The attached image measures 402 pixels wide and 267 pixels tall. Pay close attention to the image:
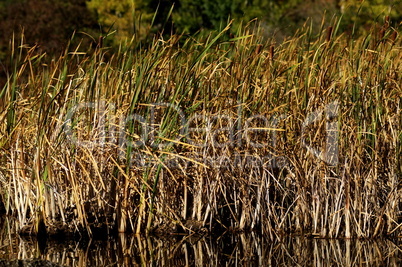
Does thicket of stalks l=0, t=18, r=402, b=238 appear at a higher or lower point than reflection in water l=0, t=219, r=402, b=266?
higher

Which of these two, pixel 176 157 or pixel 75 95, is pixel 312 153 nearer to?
pixel 176 157

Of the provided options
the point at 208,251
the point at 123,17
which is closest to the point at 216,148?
the point at 208,251

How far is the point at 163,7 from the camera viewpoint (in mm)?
18484

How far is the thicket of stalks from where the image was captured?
5.49 m

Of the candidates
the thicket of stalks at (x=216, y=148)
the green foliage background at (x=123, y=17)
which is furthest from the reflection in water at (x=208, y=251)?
the green foliage background at (x=123, y=17)

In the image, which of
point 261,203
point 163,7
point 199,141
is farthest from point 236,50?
point 163,7

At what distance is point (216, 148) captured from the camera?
18.8ft

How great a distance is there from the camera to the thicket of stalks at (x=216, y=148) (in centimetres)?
549

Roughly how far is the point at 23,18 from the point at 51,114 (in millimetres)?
10948

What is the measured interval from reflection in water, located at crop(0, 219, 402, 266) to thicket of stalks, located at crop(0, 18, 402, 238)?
14 centimetres

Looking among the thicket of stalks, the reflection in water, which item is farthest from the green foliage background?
the reflection in water

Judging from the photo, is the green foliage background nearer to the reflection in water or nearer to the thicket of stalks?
the thicket of stalks

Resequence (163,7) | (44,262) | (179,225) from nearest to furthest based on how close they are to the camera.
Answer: (44,262), (179,225), (163,7)

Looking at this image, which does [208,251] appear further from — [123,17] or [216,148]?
[123,17]
